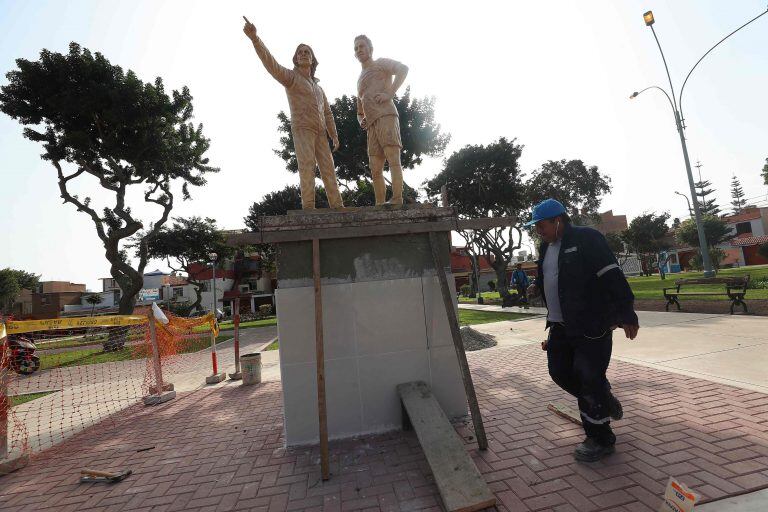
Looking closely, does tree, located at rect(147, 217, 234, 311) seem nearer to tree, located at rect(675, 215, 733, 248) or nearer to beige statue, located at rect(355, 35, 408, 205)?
beige statue, located at rect(355, 35, 408, 205)

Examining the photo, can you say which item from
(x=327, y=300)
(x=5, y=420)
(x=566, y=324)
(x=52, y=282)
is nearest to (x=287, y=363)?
(x=327, y=300)

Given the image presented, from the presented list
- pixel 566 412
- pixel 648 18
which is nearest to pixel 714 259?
pixel 648 18

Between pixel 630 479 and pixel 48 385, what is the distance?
40.7 feet

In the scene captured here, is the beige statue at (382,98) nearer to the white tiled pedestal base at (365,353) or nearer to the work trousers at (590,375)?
the white tiled pedestal base at (365,353)

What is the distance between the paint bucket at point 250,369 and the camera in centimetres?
696

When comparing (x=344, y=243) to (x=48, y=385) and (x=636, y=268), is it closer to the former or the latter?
(x=48, y=385)

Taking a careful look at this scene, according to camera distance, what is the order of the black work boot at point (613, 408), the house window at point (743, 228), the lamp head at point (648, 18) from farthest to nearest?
the house window at point (743, 228) → the lamp head at point (648, 18) → the black work boot at point (613, 408)

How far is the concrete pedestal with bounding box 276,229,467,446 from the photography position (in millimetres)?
3768

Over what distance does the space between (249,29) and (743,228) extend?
6869 centimetres

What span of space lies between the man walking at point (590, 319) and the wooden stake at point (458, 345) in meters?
0.78

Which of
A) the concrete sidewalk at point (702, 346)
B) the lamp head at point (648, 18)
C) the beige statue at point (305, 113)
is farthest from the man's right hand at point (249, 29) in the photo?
the lamp head at point (648, 18)

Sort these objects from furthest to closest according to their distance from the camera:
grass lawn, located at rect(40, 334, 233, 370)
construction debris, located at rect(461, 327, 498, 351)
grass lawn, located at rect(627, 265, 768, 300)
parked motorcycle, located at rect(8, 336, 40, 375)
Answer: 1. grass lawn, located at rect(40, 334, 233, 370)
2. grass lawn, located at rect(627, 265, 768, 300)
3. parked motorcycle, located at rect(8, 336, 40, 375)
4. construction debris, located at rect(461, 327, 498, 351)

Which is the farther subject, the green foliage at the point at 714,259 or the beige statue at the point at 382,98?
the green foliage at the point at 714,259

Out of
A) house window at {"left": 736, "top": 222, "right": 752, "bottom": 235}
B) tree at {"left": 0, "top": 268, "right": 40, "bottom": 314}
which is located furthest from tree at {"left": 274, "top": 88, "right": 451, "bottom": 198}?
house window at {"left": 736, "top": 222, "right": 752, "bottom": 235}
